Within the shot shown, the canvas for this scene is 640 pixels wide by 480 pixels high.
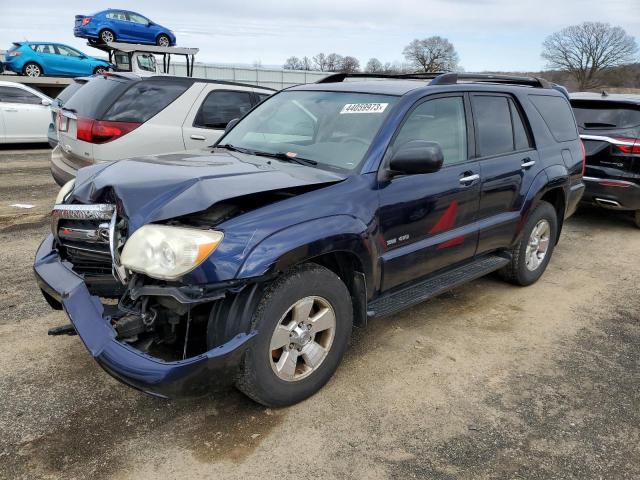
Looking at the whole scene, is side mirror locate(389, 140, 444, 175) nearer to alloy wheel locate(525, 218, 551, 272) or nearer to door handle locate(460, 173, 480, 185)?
door handle locate(460, 173, 480, 185)

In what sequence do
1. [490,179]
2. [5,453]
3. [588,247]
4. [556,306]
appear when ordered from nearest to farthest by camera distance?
[5,453] → [490,179] → [556,306] → [588,247]

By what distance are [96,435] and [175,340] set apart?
627mm

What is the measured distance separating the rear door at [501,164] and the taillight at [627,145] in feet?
9.59

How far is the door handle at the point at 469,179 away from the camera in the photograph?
3841 mm

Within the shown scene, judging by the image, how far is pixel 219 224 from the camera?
103 inches

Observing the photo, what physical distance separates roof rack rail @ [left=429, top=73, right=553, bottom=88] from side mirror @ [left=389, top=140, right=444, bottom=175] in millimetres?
876

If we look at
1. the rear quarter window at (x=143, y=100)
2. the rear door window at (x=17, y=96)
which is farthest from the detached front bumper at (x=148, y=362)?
the rear door window at (x=17, y=96)

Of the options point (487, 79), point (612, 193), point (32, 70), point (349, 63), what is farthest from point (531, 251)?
point (349, 63)

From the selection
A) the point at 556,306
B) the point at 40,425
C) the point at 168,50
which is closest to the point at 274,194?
the point at 40,425

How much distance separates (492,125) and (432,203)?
1.16m

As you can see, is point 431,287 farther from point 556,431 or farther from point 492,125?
point 492,125

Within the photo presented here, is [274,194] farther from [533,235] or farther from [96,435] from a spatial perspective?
[533,235]

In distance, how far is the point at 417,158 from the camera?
3.15 metres

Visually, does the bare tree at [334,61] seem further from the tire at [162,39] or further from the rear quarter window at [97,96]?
the rear quarter window at [97,96]
